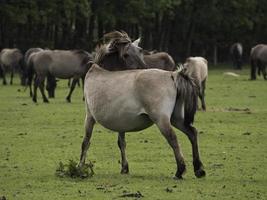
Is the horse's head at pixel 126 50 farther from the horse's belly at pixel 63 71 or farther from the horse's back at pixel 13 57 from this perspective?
the horse's back at pixel 13 57

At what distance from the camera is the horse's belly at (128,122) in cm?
1161

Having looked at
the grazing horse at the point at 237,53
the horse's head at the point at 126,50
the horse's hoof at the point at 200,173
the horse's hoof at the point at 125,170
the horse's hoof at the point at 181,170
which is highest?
the horse's head at the point at 126,50

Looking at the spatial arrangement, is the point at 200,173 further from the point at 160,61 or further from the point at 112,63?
the point at 160,61

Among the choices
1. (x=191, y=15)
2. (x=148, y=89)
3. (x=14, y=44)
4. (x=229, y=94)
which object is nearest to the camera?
(x=148, y=89)

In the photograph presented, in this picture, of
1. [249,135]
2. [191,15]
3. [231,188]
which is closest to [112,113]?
[231,188]

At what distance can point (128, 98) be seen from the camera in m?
11.6

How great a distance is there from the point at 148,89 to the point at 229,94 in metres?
21.3

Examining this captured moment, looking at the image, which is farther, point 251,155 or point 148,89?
point 251,155

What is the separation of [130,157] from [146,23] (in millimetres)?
52149

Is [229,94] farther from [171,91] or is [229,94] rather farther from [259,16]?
[259,16]

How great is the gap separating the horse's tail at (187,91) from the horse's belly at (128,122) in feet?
1.96

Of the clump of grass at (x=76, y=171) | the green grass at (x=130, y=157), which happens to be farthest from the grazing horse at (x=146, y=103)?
the green grass at (x=130, y=157)

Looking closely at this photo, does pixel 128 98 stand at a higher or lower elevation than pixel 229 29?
higher

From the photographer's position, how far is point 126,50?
12.4m
